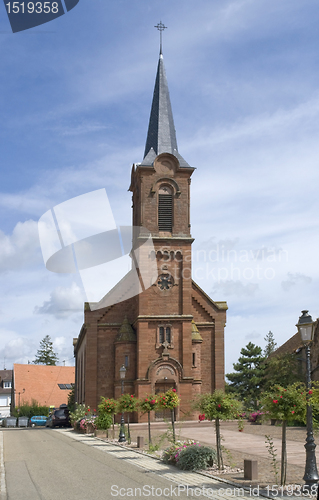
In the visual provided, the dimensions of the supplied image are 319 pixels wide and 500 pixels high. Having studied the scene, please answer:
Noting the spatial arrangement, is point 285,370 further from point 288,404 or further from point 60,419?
point 288,404

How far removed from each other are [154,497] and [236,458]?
7957mm

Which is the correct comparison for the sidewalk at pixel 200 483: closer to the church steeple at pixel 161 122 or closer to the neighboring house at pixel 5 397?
the church steeple at pixel 161 122

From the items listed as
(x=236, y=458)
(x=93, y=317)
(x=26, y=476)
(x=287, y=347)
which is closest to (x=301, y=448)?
(x=236, y=458)

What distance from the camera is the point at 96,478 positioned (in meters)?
14.6

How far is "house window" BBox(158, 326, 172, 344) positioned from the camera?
4506 centimetres

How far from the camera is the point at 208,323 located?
48.5m

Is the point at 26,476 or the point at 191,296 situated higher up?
the point at 191,296

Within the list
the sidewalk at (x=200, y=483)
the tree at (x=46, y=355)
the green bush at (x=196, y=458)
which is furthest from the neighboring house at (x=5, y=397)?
the green bush at (x=196, y=458)

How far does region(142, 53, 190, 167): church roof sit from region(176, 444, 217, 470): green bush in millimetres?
34350

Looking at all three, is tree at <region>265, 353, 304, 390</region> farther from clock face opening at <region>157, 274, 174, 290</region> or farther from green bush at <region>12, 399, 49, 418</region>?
green bush at <region>12, 399, 49, 418</region>

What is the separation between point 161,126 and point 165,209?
883 cm

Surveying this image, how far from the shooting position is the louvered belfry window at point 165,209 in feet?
154

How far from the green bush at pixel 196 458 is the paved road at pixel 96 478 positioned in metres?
0.34

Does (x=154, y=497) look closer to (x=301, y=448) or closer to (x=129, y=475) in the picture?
(x=129, y=475)
